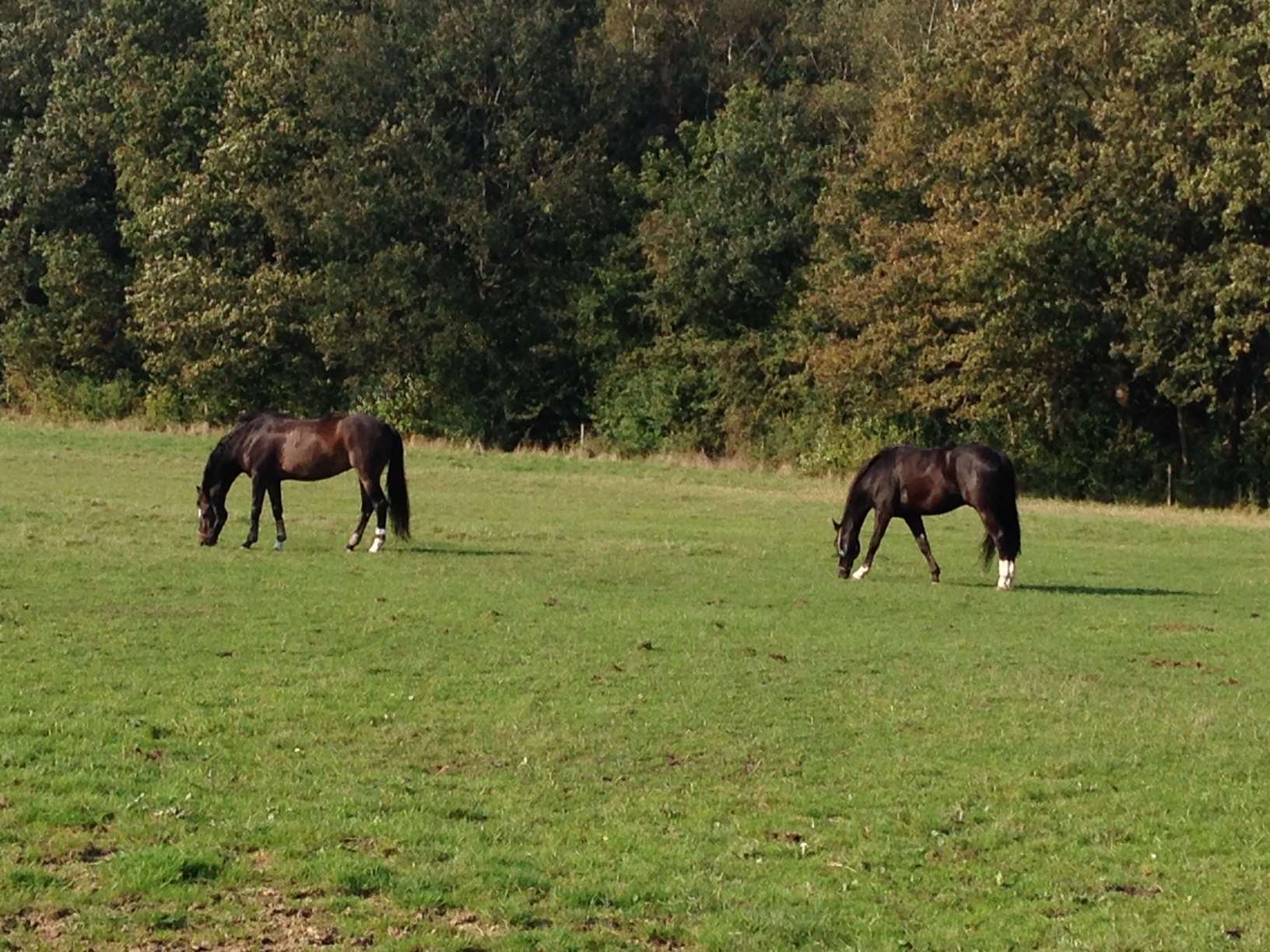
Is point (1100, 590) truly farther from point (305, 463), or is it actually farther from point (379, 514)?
point (305, 463)

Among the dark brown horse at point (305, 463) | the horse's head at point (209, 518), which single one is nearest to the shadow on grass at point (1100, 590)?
the dark brown horse at point (305, 463)

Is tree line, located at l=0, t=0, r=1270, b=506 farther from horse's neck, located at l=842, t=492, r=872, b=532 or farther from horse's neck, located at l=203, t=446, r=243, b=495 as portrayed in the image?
horse's neck, located at l=203, t=446, r=243, b=495

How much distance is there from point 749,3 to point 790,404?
743 inches

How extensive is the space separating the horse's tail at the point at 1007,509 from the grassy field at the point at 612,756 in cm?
61

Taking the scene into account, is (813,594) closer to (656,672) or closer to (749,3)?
(656,672)

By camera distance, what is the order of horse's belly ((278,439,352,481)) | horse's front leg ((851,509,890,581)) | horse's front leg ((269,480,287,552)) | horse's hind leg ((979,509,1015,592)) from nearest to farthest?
horse's hind leg ((979,509,1015,592))
horse's front leg ((851,509,890,581))
horse's front leg ((269,480,287,552))
horse's belly ((278,439,352,481))

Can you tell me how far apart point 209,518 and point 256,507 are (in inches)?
26.6

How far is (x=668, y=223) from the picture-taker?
53.8 metres

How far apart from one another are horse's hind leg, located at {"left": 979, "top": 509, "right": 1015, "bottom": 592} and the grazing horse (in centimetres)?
1

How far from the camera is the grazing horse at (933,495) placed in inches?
847

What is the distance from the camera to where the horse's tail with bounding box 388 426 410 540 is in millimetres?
23641

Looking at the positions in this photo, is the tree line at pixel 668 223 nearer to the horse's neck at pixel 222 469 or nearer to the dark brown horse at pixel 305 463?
the dark brown horse at pixel 305 463

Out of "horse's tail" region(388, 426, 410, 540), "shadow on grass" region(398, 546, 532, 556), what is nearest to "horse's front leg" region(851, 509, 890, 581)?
"shadow on grass" region(398, 546, 532, 556)

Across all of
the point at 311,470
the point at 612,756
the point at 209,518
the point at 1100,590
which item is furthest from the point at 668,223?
the point at 612,756
